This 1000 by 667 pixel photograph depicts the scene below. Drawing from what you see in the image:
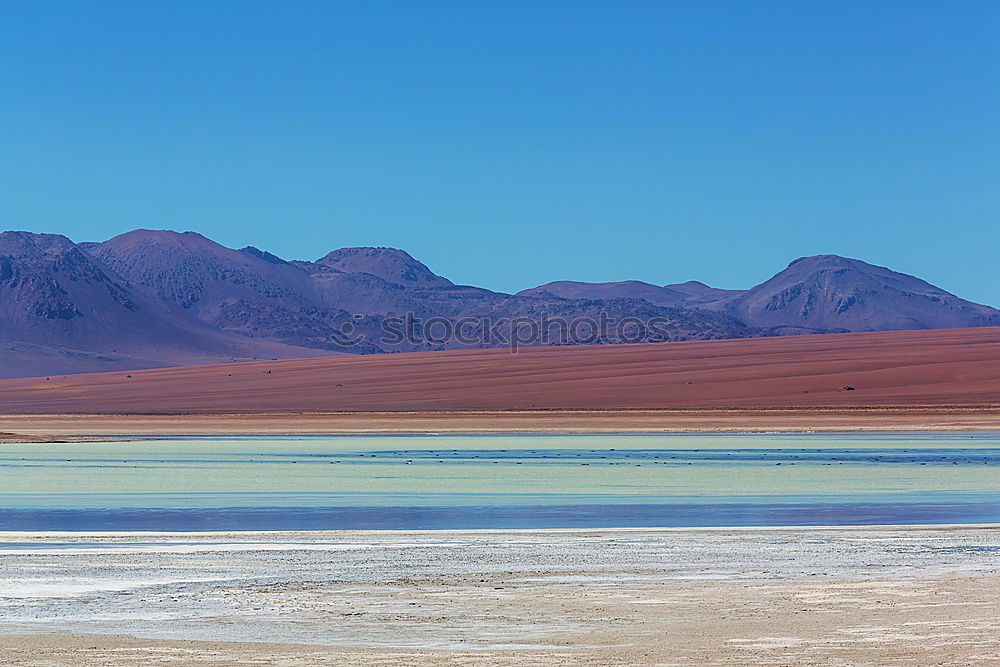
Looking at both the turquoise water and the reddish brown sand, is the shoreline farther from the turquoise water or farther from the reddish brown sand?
the reddish brown sand

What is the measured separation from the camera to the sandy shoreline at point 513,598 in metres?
10.6

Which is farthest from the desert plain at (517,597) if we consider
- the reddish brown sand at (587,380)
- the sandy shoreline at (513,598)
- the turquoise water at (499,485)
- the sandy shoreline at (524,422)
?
the reddish brown sand at (587,380)

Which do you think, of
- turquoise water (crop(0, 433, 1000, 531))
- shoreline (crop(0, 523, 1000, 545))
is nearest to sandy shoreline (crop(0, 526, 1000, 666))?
shoreline (crop(0, 523, 1000, 545))

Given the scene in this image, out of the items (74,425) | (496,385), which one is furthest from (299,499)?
(496,385)

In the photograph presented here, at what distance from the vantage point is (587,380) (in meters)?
101

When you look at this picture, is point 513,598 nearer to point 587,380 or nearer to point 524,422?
point 524,422

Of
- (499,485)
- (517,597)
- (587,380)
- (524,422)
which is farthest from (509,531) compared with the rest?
(587,380)

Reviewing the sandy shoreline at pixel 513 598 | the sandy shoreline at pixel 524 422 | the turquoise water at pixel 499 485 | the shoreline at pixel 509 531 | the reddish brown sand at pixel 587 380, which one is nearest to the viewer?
the sandy shoreline at pixel 513 598

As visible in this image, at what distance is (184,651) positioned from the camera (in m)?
10.7

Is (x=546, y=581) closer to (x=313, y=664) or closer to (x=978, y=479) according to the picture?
(x=313, y=664)

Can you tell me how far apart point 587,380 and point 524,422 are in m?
Answer: 34.9

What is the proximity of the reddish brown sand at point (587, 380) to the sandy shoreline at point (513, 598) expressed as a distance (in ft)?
192

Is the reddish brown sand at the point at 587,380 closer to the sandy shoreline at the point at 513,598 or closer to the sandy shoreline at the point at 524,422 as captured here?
the sandy shoreline at the point at 524,422

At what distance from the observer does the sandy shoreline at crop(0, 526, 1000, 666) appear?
34.7 ft
